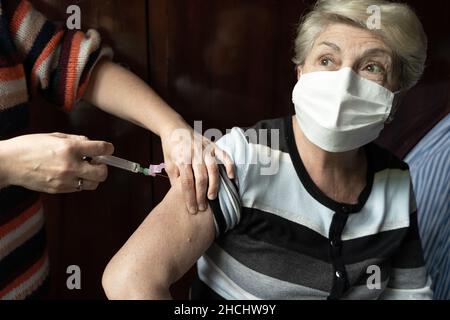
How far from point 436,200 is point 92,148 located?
1.06 metres

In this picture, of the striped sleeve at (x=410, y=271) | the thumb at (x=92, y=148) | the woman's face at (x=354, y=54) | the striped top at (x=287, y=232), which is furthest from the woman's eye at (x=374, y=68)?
the thumb at (x=92, y=148)

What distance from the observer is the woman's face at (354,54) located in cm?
105

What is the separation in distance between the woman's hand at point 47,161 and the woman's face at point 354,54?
50 cm

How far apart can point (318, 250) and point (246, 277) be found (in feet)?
0.54

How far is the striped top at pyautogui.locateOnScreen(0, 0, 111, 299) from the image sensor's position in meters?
0.97

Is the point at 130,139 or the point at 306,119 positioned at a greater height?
the point at 306,119

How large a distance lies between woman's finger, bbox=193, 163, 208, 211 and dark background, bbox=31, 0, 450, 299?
0.44 m

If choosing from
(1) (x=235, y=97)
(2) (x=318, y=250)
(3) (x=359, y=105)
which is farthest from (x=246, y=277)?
(1) (x=235, y=97)

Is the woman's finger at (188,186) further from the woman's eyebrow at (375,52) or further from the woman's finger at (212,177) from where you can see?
the woman's eyebrow at (375,52)

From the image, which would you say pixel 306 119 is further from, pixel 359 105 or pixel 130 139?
pixel 130 139

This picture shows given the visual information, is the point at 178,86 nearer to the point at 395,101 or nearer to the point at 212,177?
the point at 212,177

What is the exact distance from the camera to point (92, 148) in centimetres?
86

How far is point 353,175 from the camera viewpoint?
1.18 m

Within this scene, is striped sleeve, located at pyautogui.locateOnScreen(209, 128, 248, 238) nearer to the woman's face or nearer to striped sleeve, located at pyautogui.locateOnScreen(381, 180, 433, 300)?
the woman's face
